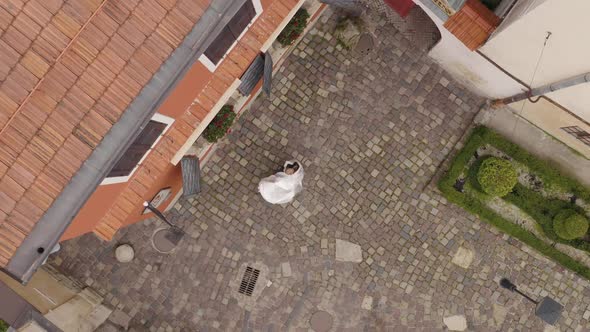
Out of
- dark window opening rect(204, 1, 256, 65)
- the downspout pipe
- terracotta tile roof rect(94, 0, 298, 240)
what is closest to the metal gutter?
dark window opening rect(204, 1, 256, 65)

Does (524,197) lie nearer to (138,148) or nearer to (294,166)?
(294,166)

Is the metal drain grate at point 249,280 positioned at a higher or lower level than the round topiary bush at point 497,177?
lower

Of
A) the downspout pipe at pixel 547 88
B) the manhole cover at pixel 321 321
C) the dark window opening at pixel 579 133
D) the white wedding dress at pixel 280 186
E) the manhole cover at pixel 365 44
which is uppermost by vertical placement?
the dark window opening at pixel 579 133

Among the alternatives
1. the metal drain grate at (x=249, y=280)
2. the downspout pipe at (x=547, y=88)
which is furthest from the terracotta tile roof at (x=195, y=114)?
the downspout pipe at (x=547, y=88)

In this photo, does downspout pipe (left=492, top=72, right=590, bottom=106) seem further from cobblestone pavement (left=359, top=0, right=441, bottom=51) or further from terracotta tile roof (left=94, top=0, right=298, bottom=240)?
terracotta tile roof (left=94, top=0, right=298, bottom=240)

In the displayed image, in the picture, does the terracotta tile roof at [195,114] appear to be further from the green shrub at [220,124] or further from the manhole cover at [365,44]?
the manhole cover at [365,44]

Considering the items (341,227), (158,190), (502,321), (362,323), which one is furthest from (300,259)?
(502,321)
